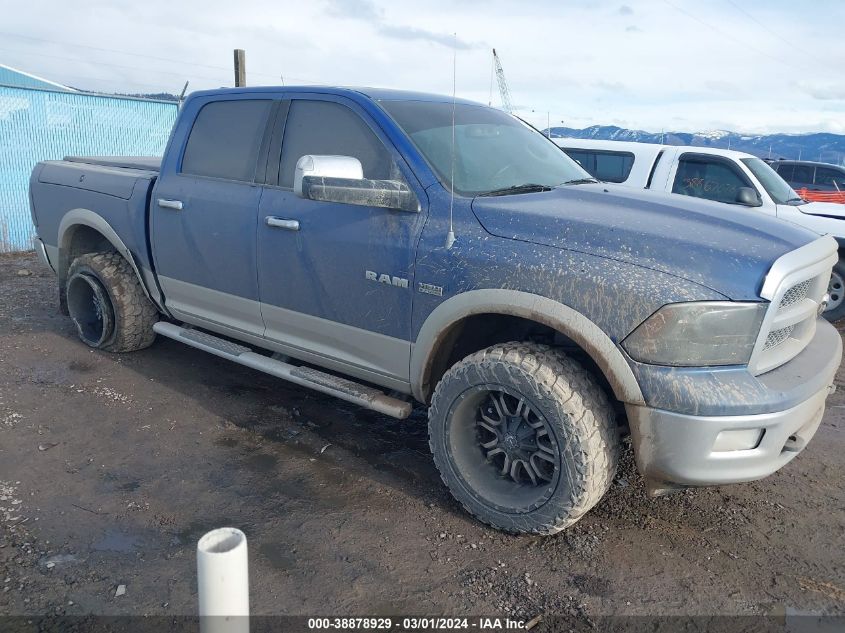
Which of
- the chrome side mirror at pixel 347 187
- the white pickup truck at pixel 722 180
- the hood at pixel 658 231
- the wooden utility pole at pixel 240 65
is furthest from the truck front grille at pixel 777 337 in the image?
the wooden utility pole at pixel 240 65

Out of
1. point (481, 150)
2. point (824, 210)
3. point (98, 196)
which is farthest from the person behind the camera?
point (824, 210)

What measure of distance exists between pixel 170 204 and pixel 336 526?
2.37m

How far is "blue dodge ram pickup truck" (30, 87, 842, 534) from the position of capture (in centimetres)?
259

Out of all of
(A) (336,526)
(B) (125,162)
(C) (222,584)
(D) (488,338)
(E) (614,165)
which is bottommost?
(A) (336,526)

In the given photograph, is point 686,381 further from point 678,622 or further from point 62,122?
point 62,122

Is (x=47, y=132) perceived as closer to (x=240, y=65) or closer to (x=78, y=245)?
(x=240, y=65)

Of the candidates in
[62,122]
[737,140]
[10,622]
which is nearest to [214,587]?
[10,622]

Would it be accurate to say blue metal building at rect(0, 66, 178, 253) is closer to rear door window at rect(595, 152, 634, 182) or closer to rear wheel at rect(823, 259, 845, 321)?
rear door window at rect(595, 152, 634, 182)

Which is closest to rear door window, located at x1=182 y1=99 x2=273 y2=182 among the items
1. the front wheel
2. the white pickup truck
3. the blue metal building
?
the front wheel

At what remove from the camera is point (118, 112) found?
12.7m

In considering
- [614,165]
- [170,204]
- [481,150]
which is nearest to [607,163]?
[614,165]

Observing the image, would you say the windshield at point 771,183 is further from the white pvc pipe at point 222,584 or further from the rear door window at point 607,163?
the white pvc pipe at point 222,584

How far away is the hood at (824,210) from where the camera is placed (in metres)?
7.26

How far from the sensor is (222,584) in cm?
165
